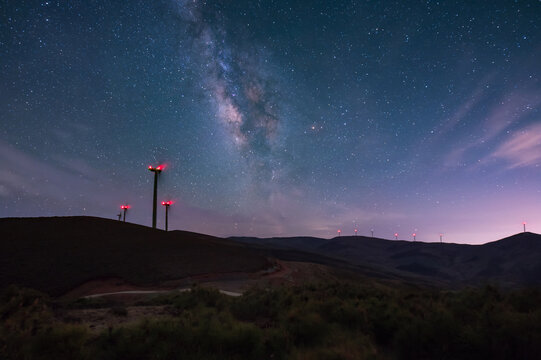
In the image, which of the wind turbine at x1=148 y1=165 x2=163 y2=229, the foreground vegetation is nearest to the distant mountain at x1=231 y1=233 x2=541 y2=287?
the wind turbine at x1=148 y1=165 x2=163 y2=229

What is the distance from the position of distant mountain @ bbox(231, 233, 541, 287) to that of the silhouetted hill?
6274 centimetres

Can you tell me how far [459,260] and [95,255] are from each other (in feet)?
381

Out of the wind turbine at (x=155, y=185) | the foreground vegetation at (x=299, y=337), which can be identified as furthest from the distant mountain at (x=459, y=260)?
the foreground vegetation at (x=299, y=337)

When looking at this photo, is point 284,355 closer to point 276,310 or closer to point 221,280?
point 276,310

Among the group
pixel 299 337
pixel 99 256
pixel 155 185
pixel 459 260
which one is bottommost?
pixel 459 260

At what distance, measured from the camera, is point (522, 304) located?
9.60 metres

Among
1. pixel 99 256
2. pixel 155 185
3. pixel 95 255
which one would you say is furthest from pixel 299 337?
pixel 155 185

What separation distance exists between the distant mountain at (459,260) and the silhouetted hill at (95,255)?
62.7m

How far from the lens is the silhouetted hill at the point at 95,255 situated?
68.9 ft

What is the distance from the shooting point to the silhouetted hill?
21000mm

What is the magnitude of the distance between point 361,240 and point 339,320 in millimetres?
163690

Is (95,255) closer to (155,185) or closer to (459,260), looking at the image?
(155,185)

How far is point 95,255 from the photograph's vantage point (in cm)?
2519

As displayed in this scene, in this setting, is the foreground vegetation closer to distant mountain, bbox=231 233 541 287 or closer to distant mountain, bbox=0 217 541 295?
distant mountain, bbox=0 217 541 295
